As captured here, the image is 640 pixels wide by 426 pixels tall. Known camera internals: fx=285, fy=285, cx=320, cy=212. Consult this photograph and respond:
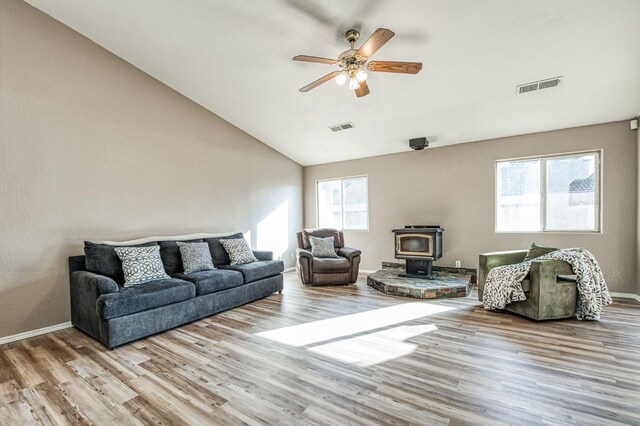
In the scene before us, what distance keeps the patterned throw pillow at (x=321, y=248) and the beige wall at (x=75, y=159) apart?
190 centimetres

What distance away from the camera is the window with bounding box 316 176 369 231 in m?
6.48

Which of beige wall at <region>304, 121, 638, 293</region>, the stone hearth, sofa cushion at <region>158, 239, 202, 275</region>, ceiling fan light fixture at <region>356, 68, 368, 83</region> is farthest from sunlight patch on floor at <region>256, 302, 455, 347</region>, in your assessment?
ceiling fan light fixture at <region>356, 68, 368, 83</region>

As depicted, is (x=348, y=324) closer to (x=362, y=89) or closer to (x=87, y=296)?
(x=362, y=89)

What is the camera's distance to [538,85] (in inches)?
141

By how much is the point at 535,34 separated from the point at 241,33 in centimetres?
309

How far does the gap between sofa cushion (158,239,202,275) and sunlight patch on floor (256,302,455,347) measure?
5.66ft

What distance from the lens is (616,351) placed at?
256cm

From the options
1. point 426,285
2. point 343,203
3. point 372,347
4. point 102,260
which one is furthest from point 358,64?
point 343,203

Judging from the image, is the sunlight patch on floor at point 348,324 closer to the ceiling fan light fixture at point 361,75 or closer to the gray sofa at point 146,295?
the gray sofa at point 146,295

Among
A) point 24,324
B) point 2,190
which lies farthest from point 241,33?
point 24,324

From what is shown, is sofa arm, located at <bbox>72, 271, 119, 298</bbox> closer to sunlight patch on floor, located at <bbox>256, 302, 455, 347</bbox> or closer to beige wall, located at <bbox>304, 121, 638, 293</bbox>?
sunlight patch on floor, located at <bbox>256, 302, 455, 347</bbox>

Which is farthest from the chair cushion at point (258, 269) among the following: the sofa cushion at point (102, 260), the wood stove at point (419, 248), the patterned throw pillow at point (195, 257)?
the wood stove at point (419, 248)

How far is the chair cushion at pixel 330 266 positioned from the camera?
5.11m

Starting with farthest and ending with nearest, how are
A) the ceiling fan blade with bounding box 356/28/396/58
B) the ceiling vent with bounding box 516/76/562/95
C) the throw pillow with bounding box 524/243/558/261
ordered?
the throw pillow with bounding box 524/243/558/261 → the ceiling vent with bounding box 516/76/562/95 → the ceiling fan blade with bounding box 356/28/396/58
